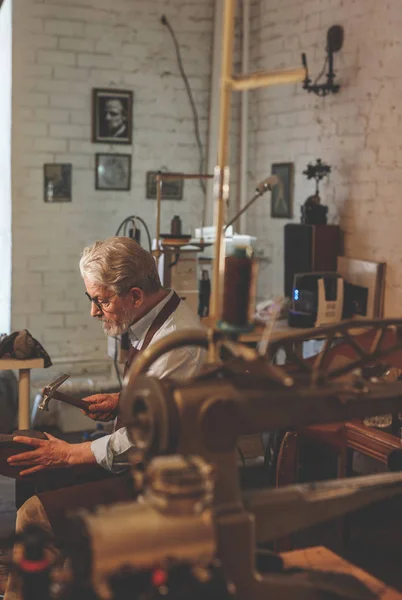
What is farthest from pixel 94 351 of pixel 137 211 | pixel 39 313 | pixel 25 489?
pixel 25 489

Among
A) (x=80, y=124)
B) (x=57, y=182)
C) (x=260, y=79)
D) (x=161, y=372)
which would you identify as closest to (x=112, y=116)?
(x=80, y=124)

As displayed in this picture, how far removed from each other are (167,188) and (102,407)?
10.8ft

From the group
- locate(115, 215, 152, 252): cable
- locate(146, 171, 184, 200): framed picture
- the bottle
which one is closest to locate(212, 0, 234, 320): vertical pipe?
the bottle

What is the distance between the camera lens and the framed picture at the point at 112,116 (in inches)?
222

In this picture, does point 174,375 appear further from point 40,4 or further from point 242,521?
point 40,4

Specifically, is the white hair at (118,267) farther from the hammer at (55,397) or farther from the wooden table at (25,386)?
the wooden table at (25,386)

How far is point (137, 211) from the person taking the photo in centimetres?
585

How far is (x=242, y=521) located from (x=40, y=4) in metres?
4.89

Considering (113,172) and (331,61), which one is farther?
(113,172)

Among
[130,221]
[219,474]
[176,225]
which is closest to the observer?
[219,474]

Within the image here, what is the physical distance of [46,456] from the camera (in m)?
2.51

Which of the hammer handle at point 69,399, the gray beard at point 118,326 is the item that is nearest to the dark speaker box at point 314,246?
the gray beard at point 118,326

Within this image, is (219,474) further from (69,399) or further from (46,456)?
(69,399)

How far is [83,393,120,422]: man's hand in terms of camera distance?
2.86 metres
